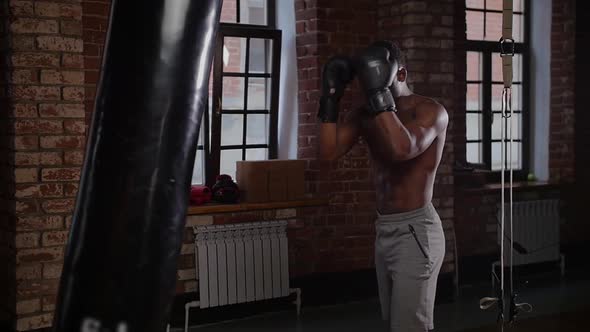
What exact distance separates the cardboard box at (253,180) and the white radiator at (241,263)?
195 millimetres

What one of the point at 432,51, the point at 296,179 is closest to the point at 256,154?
the point at 296,179

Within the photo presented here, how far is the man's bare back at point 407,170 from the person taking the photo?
139 inches

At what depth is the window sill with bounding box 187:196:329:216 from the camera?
5422mm

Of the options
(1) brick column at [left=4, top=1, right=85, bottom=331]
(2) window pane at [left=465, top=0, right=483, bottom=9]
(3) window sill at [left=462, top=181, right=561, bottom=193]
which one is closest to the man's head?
(1) brick column at [left=4, top=1, right=85, bottom=331]

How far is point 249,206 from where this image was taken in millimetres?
5598

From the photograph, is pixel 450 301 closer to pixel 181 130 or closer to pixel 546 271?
pixel 546 271

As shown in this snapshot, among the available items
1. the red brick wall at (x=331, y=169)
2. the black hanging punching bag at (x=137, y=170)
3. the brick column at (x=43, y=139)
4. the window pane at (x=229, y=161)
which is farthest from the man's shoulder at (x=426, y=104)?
the black hanging punching bag at (x=137, y=170)

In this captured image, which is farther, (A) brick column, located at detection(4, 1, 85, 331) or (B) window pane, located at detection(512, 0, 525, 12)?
(B) window pane, located at detection(512, 0, 525, 12)

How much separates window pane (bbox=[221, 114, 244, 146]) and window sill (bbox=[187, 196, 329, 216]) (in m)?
0.67

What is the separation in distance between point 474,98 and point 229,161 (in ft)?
8.42

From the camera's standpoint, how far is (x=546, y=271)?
24.2 feet

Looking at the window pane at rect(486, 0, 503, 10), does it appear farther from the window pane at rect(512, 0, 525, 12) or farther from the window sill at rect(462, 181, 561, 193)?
the window sill at rect(462, 181, 561, 193)

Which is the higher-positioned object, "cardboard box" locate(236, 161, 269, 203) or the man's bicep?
the man's bicep

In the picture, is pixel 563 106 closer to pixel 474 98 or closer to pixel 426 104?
pixel 474 98
